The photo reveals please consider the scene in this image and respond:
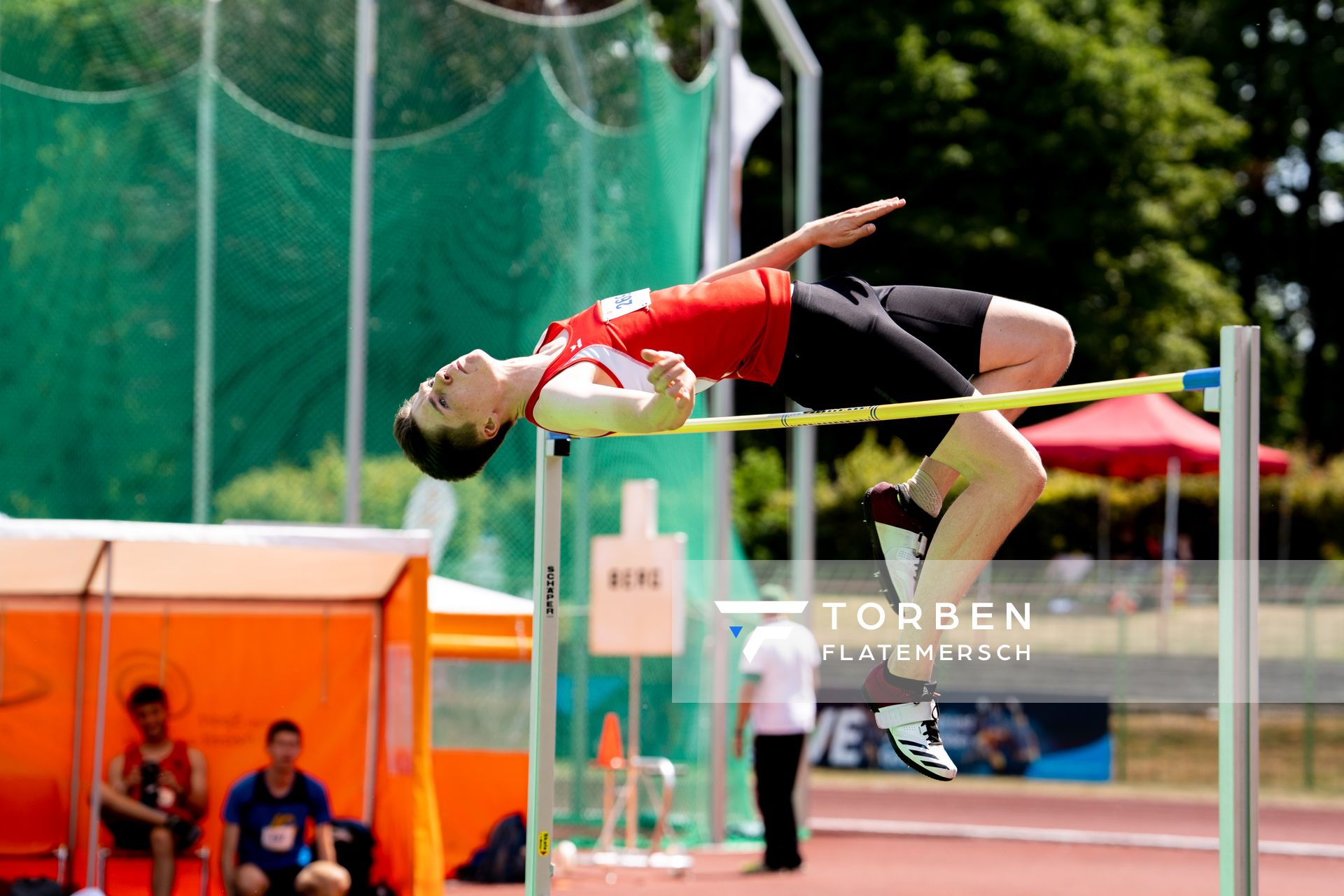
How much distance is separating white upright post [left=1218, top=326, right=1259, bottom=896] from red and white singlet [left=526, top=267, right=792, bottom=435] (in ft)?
3.72

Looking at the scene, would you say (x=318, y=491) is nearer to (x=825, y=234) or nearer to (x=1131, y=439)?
(x=825, y=234)

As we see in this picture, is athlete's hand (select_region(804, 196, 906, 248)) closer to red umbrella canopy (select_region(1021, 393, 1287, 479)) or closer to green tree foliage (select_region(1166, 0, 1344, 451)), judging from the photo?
red umbrella canopy (select_region(1021, 393, 1287, 479))

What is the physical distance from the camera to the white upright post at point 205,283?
9781 mm

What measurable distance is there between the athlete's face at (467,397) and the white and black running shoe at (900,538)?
1.13 meters

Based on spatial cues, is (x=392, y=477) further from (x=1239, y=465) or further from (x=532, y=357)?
(x=1239, y=465)

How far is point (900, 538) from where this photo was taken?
449cm

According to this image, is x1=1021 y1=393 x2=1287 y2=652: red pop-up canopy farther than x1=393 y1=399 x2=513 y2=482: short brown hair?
Yes

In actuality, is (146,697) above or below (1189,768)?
above

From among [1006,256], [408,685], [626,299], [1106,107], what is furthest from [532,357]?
[1106,107]

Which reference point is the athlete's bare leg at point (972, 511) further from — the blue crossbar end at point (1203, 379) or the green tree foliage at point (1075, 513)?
the green tree foliage at point (1075, 513)

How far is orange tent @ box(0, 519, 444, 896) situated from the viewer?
7.27 metres

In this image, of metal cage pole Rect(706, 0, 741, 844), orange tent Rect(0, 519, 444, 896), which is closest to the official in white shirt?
metal cage pole Rect(706, 0, 741, 844)

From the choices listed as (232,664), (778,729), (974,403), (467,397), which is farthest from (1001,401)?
(778,729)

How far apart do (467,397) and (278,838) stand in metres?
4.03
